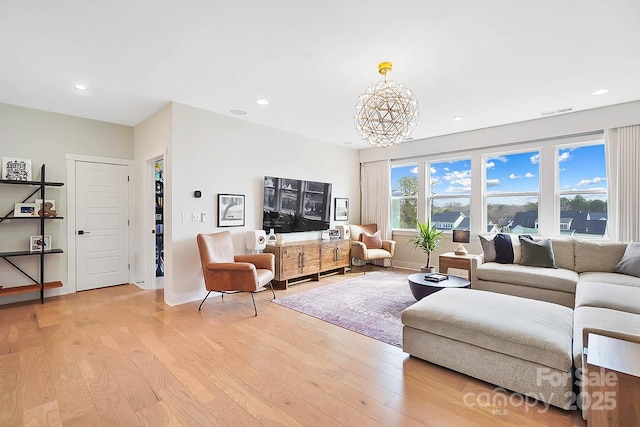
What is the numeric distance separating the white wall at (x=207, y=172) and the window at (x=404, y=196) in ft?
7.81

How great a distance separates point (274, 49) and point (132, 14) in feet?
3.53

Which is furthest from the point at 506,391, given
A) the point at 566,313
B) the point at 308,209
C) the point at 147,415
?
the point at 308,209

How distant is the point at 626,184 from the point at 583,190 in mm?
497

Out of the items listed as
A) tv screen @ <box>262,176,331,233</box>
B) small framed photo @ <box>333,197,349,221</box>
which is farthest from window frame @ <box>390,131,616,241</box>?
tv screen @ <box>262,176,331,233</box>

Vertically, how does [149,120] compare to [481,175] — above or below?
above

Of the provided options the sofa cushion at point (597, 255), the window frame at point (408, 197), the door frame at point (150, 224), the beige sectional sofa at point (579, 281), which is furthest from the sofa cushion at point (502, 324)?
the door frame at point (150, 224)

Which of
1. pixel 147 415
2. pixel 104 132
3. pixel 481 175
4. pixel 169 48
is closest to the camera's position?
pixel 147 415

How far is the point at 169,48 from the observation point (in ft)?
8.61

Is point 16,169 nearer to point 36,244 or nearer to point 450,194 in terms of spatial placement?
point 36,244

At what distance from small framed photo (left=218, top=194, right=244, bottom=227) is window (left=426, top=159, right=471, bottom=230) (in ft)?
12.4

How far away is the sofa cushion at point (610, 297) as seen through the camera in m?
2.47

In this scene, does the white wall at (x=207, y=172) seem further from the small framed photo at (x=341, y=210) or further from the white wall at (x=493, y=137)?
the white wall at (x=493, y=137)

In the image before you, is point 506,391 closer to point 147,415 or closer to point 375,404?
point 375,404

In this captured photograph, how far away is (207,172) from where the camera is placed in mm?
4246
